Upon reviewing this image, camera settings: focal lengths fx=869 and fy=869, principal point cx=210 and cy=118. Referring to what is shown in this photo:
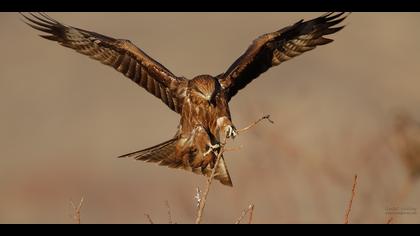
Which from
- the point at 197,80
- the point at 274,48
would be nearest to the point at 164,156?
the point at 197,80

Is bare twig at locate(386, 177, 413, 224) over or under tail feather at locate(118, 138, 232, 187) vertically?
over

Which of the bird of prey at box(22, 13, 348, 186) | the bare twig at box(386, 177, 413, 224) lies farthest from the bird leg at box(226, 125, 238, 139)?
the bare twig at box(386, 177, 413, 224)

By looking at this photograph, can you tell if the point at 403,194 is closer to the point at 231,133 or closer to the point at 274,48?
the point at 231,133

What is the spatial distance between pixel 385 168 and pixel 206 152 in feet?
7.08

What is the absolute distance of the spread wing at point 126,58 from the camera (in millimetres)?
8250

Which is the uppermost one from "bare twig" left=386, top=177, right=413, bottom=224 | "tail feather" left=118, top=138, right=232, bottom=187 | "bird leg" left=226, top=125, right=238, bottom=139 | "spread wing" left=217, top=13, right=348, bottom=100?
"spread wing" left=217, top=13, right=348, bottom=100

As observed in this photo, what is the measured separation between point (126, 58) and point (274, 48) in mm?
1466

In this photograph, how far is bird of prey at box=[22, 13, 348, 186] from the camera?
7750mm

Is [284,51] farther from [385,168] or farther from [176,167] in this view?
[385,168]

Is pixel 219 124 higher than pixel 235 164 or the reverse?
higher

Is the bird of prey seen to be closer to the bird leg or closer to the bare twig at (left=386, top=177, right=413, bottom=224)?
the bird leg

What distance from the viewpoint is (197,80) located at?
7.89m
